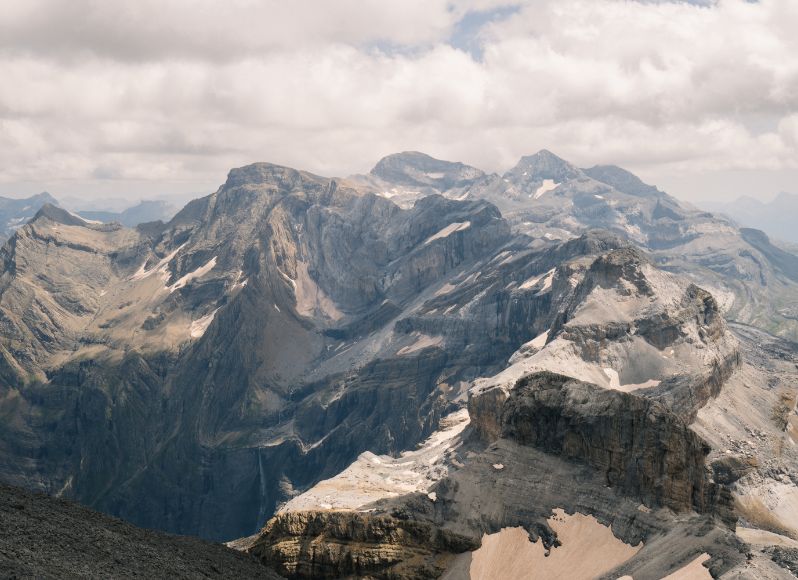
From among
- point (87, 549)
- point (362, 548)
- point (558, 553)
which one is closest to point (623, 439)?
point (558, 553)

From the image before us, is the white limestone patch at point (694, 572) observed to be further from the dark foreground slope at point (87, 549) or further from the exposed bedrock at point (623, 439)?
the dark foreground slope at point (87, 549)

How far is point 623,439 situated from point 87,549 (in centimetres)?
8143

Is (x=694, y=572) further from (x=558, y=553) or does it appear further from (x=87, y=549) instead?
(x=87, y=549)

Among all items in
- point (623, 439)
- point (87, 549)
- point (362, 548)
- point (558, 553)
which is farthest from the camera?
point (623, 439)

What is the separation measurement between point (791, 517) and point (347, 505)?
108728 mm

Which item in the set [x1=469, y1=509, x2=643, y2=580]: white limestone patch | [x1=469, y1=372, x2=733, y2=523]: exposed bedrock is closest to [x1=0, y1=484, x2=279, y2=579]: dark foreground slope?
[x1=469, y1=509, x2=643, y2=580]: white limestone patch

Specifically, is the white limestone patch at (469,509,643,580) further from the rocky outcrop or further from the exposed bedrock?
the exposed bedrock

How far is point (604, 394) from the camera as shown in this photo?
14325 centimetres

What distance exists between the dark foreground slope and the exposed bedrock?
52.1 metres

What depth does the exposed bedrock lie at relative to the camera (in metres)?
128

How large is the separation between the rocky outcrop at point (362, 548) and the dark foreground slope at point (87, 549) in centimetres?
727

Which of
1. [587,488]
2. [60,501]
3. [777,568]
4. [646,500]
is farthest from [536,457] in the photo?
[60,501]

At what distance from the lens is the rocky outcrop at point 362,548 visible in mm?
131875

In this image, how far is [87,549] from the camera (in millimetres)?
99062
